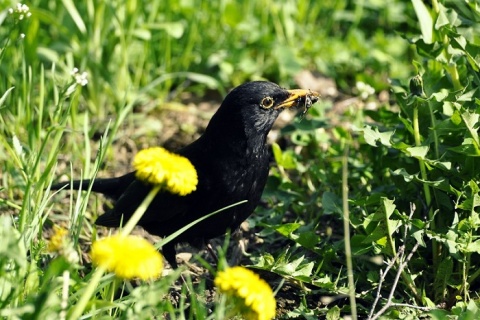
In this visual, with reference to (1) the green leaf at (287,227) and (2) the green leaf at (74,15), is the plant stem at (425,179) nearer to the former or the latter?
(1) the green leaf at (287,227)

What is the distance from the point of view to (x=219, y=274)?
8.34 feet

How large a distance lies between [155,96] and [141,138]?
48cm

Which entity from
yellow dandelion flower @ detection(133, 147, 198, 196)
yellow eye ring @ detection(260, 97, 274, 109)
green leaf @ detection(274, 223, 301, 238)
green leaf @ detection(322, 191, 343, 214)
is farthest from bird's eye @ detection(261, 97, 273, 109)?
yellow dandelion flower @ detection(133, 147, 198, 196)

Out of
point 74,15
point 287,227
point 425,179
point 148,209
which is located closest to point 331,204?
point 287,227

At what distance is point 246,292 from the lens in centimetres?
250

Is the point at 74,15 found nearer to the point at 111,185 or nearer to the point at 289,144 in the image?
the point at 111,185

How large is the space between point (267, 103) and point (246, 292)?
5.45ft

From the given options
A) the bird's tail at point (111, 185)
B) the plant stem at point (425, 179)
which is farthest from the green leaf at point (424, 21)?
the bird's tail at point (111, 185)

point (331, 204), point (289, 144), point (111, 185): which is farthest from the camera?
point (289, 144)

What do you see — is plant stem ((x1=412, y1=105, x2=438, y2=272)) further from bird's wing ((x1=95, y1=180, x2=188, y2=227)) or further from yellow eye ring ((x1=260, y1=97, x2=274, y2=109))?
bird's wing ((x1=95, y1=180, x2=188, y2=227))

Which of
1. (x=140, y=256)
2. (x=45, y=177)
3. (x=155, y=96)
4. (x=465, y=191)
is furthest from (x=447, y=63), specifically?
(x=155, y=96)

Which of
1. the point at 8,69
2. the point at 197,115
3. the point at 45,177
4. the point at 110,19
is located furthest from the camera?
the point at 197,115

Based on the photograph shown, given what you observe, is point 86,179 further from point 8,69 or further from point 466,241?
point 466,241

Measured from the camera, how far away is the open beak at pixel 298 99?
4113 millimetres
